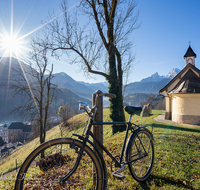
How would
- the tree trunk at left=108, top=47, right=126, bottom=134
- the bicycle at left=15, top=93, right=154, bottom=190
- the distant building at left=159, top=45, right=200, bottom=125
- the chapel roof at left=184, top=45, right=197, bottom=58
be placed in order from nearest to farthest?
the bicycle at left=15, top=93, right=154, bottom=190, the distant building at left=159, top=45, right=200, bottom=125, the tree trunk at left=108, top=47, right=126, bottom=134, the chapel roof at left=184, top=45, right=197, bottom=58

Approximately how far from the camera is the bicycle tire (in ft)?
8.60

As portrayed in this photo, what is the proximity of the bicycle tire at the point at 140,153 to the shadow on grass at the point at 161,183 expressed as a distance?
0.10 m

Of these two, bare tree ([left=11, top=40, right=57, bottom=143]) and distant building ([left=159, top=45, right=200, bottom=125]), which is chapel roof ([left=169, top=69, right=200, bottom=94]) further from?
bare tree ([left=11, top=40, right=57, bottom=143])

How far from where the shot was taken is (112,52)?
1098 centimetres

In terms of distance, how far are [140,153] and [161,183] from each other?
73 cm

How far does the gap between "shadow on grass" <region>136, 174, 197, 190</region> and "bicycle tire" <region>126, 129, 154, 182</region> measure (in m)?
0.10

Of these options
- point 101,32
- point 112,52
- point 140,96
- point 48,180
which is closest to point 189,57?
point 112,52

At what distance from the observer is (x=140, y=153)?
282 cm

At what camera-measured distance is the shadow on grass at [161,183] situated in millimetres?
2694

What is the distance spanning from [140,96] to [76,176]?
13906 cm

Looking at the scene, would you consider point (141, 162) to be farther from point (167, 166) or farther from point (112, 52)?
point (112, 52)

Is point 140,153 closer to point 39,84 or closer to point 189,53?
point 39,84

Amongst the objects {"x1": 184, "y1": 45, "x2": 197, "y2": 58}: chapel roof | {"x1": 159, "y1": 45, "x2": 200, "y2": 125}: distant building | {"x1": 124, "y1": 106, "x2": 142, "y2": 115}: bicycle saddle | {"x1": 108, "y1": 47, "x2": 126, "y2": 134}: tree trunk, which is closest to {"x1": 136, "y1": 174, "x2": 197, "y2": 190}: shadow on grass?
{"x1": 124, "y1": 106, "x2": 142, "y2": 115}: bicycle saddle

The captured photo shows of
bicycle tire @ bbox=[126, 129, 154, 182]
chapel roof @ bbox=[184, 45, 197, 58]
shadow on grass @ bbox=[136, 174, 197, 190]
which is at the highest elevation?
chapel roof @ bbox=[184, 45, 197, 58]
